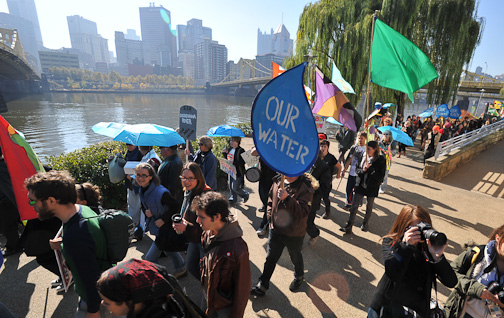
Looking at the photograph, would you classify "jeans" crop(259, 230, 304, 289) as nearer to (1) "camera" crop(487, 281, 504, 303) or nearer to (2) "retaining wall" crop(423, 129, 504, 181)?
(1) "camera" crop(487, 281, 504, 303)

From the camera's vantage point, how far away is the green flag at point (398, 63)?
3982 millimetres

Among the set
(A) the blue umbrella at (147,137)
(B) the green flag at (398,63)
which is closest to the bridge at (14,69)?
(A) the blue umbrella at (147,137)

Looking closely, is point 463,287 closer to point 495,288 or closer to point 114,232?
→ point 495,288

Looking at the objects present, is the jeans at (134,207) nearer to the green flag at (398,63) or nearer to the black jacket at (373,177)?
the black jacket at (373,177)

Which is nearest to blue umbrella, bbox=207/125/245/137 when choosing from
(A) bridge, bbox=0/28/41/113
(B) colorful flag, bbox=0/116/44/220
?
(B) colorful flag, bbox=0/116/44/220

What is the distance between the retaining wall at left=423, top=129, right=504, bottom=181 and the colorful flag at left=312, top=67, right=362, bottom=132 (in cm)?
547

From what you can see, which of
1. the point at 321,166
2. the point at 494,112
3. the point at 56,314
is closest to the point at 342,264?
the point at 321,166

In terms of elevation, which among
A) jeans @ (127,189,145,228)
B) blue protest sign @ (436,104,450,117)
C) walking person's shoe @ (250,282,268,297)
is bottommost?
walking person's shoe @ (250,282,268,297)

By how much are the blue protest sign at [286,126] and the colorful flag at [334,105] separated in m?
1.74

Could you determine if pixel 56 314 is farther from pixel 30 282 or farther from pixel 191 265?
pixel 191 265

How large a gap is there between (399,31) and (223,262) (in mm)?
13813

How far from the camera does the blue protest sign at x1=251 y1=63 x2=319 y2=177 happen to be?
200cm

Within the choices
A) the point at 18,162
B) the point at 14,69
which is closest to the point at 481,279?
the point at 18,162

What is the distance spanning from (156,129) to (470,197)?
7570mm
